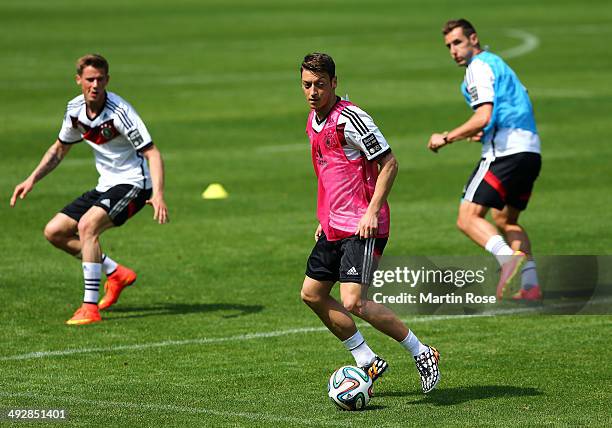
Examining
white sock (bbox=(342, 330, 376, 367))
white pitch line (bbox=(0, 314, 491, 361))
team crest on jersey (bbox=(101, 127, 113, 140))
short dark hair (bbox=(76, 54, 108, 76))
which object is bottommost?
white pitch line (bbox=(0, 314, 491, 361))

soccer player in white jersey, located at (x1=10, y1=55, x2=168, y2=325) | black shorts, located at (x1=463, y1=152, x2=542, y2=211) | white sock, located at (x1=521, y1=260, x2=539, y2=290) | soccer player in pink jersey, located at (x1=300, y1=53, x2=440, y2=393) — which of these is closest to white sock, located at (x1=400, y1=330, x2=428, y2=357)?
soccer player in pink jersey, located at (x1=300, y1=53, x2=440, y2=393)

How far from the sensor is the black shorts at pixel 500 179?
12398 millimetres

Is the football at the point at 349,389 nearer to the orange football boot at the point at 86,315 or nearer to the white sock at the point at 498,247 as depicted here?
the orange football boot at the point at 86,315

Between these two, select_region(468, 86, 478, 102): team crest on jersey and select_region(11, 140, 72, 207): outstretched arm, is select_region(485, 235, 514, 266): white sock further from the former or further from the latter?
select_region(11, 140, 72, 207): outstretched arm

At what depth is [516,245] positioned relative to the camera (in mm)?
12852

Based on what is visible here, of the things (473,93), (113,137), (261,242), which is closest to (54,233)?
(113,137)

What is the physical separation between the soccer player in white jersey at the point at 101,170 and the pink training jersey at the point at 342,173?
2.86 meters

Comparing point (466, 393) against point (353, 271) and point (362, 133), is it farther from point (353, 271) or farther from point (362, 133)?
point (362, 133)

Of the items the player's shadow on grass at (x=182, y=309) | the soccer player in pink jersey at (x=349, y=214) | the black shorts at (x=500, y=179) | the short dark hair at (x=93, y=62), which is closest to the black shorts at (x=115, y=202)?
the player's shadow on grass at (x=182, y=309)

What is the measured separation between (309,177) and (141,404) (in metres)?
10.5

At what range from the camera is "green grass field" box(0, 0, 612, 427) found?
8922mm

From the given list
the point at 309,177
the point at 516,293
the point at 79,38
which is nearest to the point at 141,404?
the point at 516,293

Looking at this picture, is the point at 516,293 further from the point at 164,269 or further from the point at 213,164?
the point at 213,164

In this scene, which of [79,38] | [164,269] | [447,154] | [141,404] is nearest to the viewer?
[141,404]
